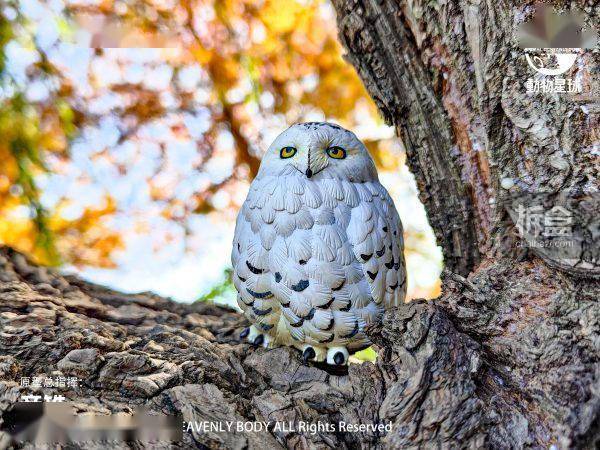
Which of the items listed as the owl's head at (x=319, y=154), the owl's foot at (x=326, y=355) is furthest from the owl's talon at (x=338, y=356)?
the owl's head at (x=319, y=154)

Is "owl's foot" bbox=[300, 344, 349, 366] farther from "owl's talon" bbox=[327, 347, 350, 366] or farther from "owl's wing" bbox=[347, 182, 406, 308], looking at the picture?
"owl's wing" bbox=[347, 182, 406, 308]

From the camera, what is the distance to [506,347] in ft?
3.22

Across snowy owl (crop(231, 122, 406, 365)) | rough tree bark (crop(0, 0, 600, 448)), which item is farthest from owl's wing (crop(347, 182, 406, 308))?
rough tree bark (crop(0, 0, 600, 448))

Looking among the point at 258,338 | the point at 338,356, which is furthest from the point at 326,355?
the point at 258,338

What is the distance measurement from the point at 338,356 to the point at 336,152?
0.46 meters

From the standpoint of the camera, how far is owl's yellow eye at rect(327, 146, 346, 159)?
1.19 metres

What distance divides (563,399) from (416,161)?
67 cm

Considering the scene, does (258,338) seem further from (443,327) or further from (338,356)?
(443,327)

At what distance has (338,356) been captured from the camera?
1153mm

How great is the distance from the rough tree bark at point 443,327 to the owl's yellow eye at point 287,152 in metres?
0.29

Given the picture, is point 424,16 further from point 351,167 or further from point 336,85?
point 336,85

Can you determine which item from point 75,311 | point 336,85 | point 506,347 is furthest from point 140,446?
point 336,85

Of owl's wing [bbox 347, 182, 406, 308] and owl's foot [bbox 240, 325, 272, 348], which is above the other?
owl's wing [bbox 347, 182, 406, 308]

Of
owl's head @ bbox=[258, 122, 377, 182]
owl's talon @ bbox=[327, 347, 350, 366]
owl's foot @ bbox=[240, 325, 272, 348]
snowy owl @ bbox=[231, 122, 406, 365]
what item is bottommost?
owl's talon @ bbox=[327, 347, 350, 366]
